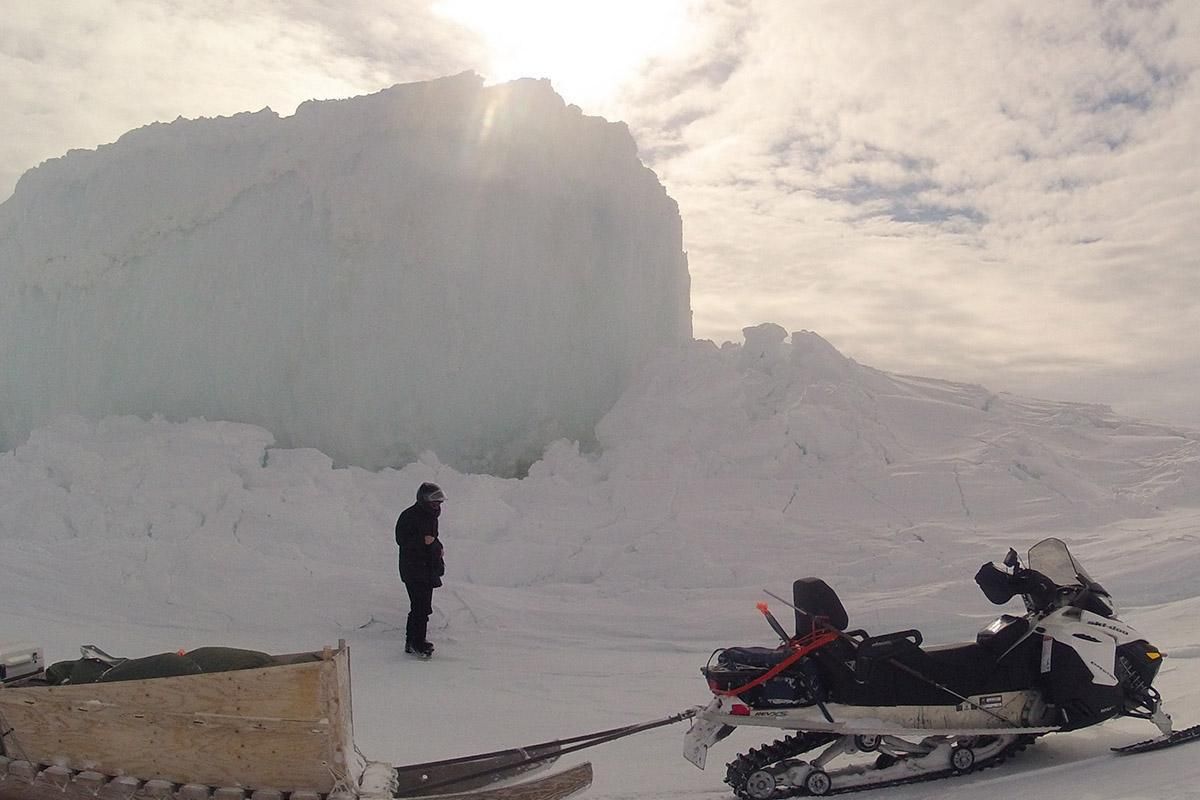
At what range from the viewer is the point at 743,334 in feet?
41.3

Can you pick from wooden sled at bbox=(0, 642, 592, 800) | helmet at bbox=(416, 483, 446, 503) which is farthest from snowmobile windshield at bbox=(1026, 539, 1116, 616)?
helmet at bbox=(416, 483, 446, 503)

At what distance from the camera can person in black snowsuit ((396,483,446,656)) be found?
6266mm

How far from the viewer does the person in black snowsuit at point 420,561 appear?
6.27 metres

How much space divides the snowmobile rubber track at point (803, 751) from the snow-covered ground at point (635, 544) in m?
0.07

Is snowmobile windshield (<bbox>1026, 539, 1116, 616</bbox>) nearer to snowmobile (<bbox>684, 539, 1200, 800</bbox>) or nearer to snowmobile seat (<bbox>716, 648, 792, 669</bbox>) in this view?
snowmobile (<bbox>684, 539, 1200, 800</bbox>)

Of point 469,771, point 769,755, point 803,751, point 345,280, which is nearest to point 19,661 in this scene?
point 469,771

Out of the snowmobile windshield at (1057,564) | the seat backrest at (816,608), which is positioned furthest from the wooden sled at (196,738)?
the snowmobile windshield at (1057,564)

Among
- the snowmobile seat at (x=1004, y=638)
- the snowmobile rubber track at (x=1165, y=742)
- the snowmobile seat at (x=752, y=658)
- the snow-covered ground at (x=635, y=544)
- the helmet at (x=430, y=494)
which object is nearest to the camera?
the snowmobile rubber track at (x=1165, y=742)

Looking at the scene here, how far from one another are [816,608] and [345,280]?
29.2ft

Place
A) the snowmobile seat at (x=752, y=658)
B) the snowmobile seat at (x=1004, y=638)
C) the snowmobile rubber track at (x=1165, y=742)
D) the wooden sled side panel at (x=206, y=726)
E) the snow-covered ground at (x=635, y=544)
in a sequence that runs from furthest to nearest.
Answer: the snow-covered ground at (x=635, y=544)
the snowmobile seat at (x=1004, y=638)
the snowmobile seat at (x=752, y=658)
the snowmobile rubber track at (x=1165, y=742)
the wooden sled side panel at (x=206, y=726)

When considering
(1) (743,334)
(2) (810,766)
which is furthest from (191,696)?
(1) (743,334)

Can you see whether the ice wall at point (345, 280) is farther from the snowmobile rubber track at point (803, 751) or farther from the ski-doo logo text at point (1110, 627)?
the ski-doo logo text at point (1110, 627)

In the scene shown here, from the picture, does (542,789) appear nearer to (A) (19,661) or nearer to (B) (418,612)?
(A) (19,661)

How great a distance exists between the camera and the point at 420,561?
6.29m
